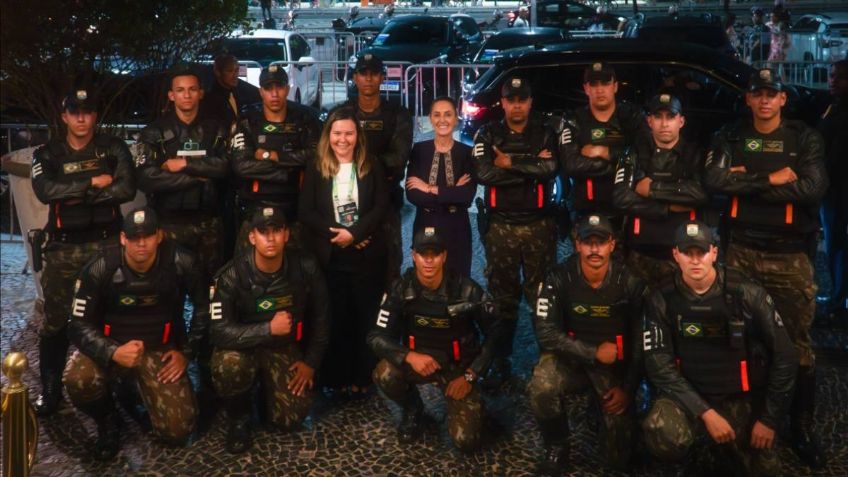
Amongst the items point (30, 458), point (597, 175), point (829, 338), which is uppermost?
point (597, 175)

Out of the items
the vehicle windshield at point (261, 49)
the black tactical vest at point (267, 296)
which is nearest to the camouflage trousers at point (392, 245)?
the black tactical vest at point (267, 296)

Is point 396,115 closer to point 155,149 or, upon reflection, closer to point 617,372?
point 155,149

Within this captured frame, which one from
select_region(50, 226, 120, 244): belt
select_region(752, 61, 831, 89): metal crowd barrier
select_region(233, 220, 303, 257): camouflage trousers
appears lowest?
select_region(233, 220, 303, 257): camouflage trousers

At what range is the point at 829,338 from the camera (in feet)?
19.9

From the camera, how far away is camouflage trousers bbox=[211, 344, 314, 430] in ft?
16.1

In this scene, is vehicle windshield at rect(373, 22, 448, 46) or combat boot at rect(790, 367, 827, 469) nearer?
combat boot at rect(790, 367, 827, 469)

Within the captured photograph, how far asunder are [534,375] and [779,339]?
1146 mm

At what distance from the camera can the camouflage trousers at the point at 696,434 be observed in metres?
4.22

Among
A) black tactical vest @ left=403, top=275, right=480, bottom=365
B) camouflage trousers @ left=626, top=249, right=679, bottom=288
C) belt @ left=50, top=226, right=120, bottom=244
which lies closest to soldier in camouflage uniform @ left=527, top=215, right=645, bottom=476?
black tactical vest @ left=403, top=275, right=480, bottom=365

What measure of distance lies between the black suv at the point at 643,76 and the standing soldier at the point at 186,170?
342 centimetres

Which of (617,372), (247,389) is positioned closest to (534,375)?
(617,372)

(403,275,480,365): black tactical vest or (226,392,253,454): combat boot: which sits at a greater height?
(403,275,480,365): black tactical vest

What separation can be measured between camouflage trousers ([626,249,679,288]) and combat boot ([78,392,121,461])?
2.90m

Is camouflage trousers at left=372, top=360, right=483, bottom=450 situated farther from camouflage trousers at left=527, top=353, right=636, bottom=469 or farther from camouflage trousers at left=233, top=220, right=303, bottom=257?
camouflage trousers at left=233, top=220, right=303, bottom=257
